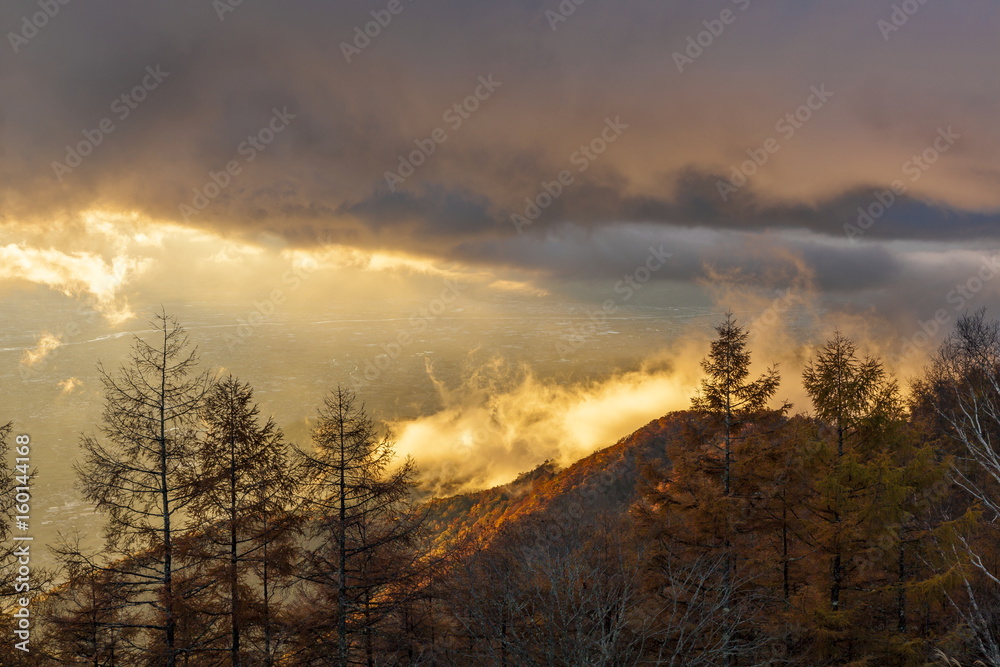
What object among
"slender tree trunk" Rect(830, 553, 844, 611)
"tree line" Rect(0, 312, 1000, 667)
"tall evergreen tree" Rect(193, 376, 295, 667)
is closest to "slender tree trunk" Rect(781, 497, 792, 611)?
"tree line" Rect(0, 312, 1000, 667)

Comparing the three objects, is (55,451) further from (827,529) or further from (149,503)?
(827,529)

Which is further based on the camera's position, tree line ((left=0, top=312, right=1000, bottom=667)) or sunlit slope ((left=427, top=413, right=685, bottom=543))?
sunlit slope ((left=427, top=413, right=685, bottom=543))

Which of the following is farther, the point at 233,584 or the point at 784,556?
the point at 784,556

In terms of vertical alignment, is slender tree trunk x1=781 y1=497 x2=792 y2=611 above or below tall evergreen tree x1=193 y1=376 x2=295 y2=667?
below

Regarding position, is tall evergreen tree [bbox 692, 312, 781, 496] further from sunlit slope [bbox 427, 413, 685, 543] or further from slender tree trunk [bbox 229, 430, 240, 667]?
sunlit slope [bbox 427, 413, 685, 543]

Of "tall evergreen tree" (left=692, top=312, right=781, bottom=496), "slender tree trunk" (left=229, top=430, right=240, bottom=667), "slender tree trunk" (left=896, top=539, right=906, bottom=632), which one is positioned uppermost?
"tall evergreen tree" (left=692, top=312, right=781, bottom=496)

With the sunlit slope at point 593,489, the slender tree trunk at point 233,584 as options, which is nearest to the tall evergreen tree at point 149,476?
the slender tree trunk at point 233,584

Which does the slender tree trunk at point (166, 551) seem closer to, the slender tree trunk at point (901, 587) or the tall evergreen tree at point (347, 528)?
the tall evergreen tree at point (347, 528)

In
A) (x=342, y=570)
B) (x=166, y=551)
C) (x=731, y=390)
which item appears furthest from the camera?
(x=731, y=390)

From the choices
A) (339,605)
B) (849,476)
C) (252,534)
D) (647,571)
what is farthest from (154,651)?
(849,476)

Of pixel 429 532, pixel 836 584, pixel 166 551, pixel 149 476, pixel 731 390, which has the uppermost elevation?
pixel 731 390

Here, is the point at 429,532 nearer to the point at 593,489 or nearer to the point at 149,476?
the point at 149,476

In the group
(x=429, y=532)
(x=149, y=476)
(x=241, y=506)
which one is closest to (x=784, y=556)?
(x=429, y=532)

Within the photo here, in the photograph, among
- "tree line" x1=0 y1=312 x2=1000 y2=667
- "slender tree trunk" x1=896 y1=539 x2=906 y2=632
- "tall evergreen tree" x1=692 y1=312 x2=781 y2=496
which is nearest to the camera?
"tree line" x1=0 y1=312 x2=1000 y2=667
